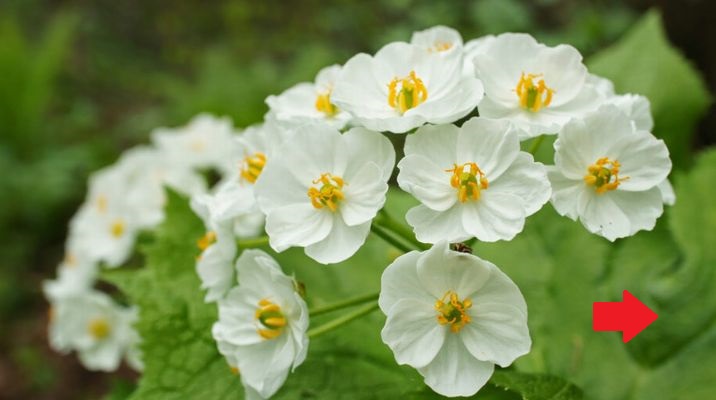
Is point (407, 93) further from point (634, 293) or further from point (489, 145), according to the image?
point (634, 293)

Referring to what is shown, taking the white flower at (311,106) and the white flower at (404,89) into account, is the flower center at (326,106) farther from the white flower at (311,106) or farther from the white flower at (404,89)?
the white flower at (404,89)

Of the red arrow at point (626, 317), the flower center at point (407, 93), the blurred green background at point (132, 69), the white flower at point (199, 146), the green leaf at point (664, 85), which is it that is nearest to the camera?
the flower center at point (407, 93)

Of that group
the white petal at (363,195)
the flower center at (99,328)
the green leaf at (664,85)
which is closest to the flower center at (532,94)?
the white petal at (363,195)

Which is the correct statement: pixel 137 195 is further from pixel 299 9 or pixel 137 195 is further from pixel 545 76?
pixel 299 9

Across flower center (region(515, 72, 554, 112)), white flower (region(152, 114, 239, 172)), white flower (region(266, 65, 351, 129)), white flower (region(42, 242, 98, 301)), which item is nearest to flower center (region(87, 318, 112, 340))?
white flower (region(42, 242, 98, 301))

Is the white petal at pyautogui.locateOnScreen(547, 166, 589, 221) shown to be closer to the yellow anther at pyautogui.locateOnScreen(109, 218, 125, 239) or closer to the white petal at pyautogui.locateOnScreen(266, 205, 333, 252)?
the white petal at pyautogui.locateOnScreen(266, 205, 333, 252)

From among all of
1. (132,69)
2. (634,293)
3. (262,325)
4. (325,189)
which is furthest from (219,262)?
(132,69)
